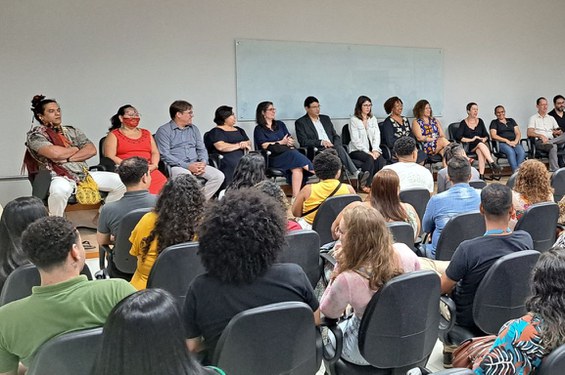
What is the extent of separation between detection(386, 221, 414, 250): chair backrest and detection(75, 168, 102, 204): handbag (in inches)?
115

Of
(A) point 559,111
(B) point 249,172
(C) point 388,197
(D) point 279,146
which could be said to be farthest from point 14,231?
(A) point 559,111

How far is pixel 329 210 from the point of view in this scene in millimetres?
3410

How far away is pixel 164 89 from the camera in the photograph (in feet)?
20.6

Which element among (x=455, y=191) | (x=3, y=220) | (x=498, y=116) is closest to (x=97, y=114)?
(x=3, y=220)

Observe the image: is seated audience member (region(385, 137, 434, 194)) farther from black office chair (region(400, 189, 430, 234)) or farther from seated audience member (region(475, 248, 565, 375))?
seated audience member (region(475, 248, 565, 375))

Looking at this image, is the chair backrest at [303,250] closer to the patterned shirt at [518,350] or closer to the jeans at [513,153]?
the patterned shirt at [518,350]

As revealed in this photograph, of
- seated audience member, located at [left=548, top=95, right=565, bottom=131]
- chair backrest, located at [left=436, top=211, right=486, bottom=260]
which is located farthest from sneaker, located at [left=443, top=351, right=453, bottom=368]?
seated audience member, located at [left=548, top=95, right=565, bottom=131]

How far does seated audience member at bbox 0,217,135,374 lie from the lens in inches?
61.4

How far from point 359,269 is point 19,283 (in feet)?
4.33

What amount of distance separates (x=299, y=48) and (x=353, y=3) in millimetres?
1039

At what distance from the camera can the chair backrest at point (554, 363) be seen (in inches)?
54.2

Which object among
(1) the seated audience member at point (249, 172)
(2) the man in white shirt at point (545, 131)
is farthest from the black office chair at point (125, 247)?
(2) the man in white shirt at point (545, 131)

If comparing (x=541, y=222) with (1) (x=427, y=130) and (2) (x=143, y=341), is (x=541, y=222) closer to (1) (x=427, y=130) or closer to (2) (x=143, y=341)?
(2) (x=143, y=341)

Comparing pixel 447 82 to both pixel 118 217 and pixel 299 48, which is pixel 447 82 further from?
pixel 118 217
